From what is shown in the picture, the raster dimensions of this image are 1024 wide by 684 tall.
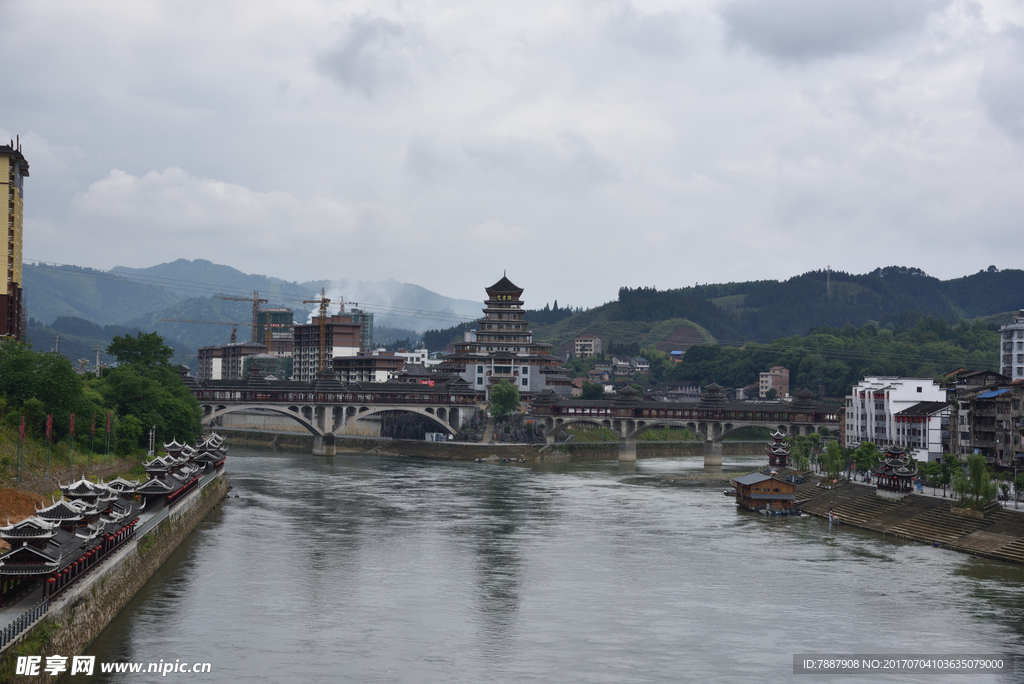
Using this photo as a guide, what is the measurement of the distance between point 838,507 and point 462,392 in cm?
7111

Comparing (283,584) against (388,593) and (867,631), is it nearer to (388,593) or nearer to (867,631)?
(388,593)

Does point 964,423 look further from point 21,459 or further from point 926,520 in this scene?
point 21,459

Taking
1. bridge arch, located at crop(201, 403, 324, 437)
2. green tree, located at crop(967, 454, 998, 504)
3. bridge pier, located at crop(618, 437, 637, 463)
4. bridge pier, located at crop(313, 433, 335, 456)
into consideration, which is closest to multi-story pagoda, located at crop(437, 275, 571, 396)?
bridge pier, located at crop(618, 437, 637, 463)

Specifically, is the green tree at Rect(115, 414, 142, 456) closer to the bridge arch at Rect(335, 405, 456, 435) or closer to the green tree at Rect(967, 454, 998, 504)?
the bridge arch at Rect(335, 405, 456, 435)

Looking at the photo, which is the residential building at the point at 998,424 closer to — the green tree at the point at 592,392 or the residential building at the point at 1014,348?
the residential building at the point at 1014,348

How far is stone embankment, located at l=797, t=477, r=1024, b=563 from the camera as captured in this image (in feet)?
180

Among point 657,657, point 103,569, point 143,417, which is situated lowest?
point 657,657

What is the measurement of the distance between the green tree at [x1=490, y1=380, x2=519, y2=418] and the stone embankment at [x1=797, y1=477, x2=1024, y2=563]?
56.8 metres

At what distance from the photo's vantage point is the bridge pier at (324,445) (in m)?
128

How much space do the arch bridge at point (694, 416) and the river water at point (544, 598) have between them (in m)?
47.8

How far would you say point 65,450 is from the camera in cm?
6388

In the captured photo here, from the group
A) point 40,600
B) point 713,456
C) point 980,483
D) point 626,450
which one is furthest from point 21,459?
point 626,450

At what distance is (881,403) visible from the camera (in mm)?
97250

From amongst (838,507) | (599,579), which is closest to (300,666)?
(599,579)
